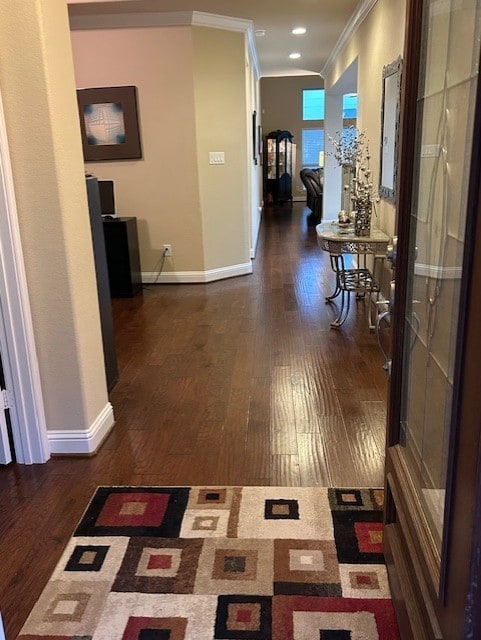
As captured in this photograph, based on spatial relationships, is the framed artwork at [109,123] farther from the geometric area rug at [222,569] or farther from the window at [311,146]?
the window at [311,146]

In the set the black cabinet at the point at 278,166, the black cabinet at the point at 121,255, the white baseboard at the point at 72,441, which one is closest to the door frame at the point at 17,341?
the white baseboard at the point at 72,441

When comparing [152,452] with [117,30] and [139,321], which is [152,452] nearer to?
[139,321]

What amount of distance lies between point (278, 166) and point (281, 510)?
12446mm

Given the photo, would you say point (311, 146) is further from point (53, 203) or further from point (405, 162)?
point (405, 162)

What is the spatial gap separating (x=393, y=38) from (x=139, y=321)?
112 inches

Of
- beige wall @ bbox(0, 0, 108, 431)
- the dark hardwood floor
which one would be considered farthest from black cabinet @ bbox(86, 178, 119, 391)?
beige wall @ bbox(0, 0, 108, 431)

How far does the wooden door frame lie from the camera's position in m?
0.88

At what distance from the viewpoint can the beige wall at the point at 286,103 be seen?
1359 centimetres

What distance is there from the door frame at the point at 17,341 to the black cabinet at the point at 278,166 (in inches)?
469

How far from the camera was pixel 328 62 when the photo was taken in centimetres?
810

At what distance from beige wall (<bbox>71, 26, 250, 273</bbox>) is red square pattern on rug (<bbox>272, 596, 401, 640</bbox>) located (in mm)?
4358

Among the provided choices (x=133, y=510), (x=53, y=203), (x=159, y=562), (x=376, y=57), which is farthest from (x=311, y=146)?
(x=159, y=562)

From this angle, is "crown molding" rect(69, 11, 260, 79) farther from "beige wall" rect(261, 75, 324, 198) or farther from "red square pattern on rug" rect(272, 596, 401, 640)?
"beige wall" rect(261, 75, 324, 198)

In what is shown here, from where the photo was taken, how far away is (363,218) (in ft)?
12.9
